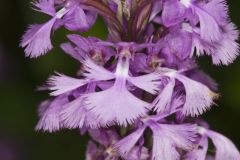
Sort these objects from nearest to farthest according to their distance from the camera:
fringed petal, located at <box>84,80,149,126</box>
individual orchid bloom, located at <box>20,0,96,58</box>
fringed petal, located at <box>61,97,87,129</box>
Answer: fringed petal, located at <box>84,80,149,126</box>
fringed petal, located at <box>61,97,87,129</box>
individual orchid bloom, located at <box>20,0,96,58</box>

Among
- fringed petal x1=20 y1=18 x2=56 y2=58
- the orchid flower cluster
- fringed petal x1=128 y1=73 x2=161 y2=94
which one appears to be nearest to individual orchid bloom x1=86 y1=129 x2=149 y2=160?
the orchid flower cluster

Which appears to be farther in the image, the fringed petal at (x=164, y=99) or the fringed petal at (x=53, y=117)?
the fringed petal at (x=53, y=117)

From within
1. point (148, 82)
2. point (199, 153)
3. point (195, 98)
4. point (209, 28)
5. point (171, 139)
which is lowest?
point (199, 153)

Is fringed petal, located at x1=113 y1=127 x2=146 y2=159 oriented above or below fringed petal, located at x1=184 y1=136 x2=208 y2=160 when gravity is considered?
above

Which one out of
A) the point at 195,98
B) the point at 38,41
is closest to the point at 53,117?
the point at 38,41

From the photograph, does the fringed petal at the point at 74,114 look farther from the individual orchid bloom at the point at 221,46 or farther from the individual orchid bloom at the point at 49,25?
the individual orchid bloom at the point at 221,46

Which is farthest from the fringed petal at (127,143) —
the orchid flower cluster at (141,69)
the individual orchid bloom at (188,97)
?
the individual orchid bloom at (188,97)

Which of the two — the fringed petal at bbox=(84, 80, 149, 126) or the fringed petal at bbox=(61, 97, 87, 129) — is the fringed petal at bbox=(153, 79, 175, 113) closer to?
the fringed petal at bbox=(84, 80, 149, 126)

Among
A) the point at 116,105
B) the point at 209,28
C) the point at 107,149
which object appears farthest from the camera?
the point at 107,149

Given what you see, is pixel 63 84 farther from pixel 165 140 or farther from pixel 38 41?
pixel 165 140

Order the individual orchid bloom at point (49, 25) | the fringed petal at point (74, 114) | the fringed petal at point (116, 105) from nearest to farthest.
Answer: the fringed petal at point (116, 105)
the fringed petal at point (74, 114)
the individual orchid bloom at point (49, 25)
